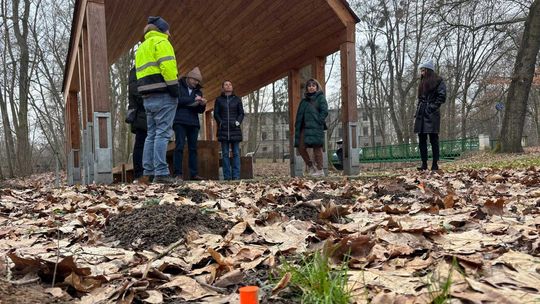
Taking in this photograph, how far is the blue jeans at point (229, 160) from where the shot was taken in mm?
7551

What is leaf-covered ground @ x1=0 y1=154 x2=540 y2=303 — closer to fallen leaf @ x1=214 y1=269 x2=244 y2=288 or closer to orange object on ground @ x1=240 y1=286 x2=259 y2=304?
fallen leaf @ x1=214 y1=269 x2=244 y2=288

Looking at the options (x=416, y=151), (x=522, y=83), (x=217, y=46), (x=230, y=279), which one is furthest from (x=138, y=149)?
(x=416, y=151)

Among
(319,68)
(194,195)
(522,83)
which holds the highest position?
(522,83)

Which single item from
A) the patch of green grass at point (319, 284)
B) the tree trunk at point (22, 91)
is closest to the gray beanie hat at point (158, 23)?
the patch of green grass at point (319, 284)

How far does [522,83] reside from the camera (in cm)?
1370

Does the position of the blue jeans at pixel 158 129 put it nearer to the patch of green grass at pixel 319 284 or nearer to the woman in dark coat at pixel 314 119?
the woman in dark coat at pixel 314 119

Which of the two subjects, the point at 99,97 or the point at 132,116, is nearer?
the point at 99,97

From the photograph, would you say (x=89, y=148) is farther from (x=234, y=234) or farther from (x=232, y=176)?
(x=234, y=234)

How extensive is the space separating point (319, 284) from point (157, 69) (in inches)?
181

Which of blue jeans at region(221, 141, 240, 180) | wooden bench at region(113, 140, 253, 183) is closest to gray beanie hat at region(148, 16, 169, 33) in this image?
blue jeans at region(221, 141, 240, 180)

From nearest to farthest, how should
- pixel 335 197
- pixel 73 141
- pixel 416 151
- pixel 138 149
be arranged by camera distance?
1. pixel 335 197
2. pixel 138 149
3. pixel 73 141
4. pixel 416 151

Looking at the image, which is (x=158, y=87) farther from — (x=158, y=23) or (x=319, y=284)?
(x=319, y=284)

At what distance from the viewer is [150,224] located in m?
2.23

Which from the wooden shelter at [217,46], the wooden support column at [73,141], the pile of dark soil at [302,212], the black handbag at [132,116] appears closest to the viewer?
the pile of dark soil at [302,212]
